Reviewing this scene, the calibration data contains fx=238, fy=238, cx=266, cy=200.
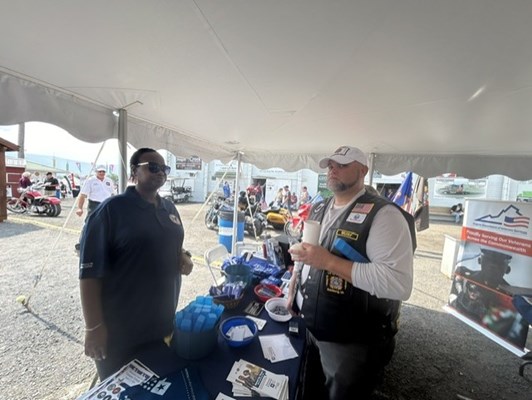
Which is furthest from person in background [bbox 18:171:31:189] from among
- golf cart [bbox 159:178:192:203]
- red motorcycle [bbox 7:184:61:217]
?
golf cart [bbox 159:178:192:203]

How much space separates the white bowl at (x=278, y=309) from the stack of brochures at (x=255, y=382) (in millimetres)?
489

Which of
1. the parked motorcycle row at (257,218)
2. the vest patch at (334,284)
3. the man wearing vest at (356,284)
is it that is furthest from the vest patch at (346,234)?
the parked motorcycle row at (257,218)

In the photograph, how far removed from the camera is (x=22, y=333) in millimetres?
2809

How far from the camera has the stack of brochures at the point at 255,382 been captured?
1055 millimetres

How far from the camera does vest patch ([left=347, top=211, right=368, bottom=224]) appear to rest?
52.9 inches

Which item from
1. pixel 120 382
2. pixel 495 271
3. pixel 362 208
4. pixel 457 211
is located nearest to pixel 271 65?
pixel 362 208

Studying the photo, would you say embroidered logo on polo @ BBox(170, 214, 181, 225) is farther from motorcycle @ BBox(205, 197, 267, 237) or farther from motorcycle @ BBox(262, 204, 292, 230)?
motorcycle @ BBox(262, 204, 292, 230)

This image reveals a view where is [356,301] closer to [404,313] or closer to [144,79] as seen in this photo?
[144,79]

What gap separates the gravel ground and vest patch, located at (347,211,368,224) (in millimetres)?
1949

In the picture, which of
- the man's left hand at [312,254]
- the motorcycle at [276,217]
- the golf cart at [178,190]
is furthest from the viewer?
the golf cart at [178,190]

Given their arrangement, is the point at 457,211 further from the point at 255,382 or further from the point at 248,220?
the point at 255,382

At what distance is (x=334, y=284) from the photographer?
54.6 inches

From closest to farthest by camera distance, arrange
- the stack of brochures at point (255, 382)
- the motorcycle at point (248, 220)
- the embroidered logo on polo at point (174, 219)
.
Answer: the stack of brochures at point (255, 382), the embroidered logo on polo at point (174, 219), the motorcycle at point (248, 220)

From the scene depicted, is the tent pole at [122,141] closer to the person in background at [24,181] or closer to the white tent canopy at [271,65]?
the white tent canopy at [271,65]
